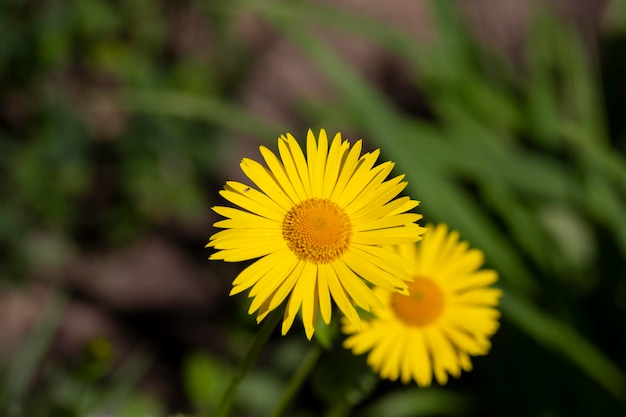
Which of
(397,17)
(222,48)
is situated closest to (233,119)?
(222,48)

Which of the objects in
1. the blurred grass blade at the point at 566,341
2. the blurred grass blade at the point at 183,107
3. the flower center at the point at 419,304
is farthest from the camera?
the blurred grass blade at the point at 183,107

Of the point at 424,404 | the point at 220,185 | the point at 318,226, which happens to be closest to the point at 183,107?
the point at 220,185

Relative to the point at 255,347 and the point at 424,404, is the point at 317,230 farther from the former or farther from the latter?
the point at 424,404

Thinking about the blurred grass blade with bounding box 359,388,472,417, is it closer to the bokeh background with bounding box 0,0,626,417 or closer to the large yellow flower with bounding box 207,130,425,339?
the bokeh background with bounding box 0,0,626,417

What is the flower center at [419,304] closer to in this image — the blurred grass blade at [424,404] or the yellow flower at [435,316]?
the yellow flower at [435,316]

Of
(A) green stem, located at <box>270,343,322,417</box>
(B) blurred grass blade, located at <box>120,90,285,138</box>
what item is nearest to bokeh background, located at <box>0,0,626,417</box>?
(B) blurred grass blade, located at <box>120,90,285,138</box>

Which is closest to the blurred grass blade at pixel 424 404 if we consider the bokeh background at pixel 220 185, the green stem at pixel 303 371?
the bokeh background at pixel 220 185

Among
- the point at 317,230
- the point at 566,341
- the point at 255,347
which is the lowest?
the point at 255,347
